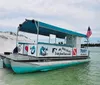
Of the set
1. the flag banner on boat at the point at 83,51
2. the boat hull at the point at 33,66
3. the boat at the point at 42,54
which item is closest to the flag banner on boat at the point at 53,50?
the boat at the point at 42,54

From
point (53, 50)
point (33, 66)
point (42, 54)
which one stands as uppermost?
point (53, 50)

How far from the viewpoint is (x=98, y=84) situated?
424 inches

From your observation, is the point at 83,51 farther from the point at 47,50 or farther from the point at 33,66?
the point at 33,66

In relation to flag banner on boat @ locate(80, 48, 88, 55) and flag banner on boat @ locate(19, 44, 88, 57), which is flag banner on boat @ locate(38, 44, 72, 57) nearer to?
flag banner on boat @ locate(19, 44, 88, 57)

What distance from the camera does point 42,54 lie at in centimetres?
Answer: 1377

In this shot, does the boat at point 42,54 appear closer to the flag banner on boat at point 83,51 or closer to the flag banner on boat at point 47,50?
the flag banner on boat at point 47,50

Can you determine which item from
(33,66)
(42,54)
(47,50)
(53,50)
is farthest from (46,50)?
(33,66)

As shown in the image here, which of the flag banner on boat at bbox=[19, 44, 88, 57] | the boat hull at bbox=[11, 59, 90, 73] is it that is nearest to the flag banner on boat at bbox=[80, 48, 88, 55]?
the flag banner on boat at bbox=[19, 44, 88, 57]

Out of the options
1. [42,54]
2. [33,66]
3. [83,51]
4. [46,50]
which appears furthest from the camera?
[83,51]

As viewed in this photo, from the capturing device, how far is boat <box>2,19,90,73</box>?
12.4m

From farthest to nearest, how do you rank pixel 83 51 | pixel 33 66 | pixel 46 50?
pixel 83 51 → pixel 46 50 → pixel 33 66

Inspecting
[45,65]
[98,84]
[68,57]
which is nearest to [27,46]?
[45,65]

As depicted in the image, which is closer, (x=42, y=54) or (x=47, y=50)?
(x=42, y=54)

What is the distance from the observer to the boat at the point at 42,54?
40.7 feet
